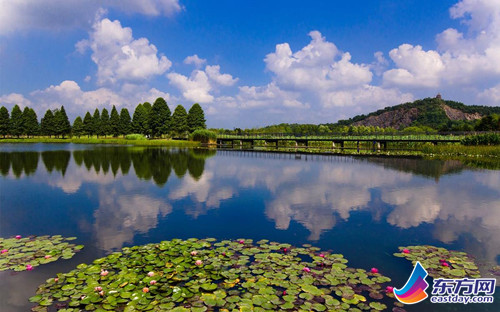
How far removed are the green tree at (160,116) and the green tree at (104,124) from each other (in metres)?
17.8

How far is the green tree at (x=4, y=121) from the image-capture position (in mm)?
86562

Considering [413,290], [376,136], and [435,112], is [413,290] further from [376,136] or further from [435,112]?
[435,112]

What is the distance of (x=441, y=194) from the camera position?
17922 mm

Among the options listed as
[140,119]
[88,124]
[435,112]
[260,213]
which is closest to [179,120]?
[140,119]

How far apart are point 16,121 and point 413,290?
113810 millimetres

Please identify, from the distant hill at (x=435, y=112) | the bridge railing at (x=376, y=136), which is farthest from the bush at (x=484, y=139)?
the distant hill at (x=435, y=112)

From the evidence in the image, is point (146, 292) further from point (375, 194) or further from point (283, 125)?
point (283, 125)

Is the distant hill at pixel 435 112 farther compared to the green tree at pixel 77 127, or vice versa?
the distant hill at pixel 435 112

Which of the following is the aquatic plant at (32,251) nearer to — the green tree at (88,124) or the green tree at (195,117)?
the green tree at (195,117)

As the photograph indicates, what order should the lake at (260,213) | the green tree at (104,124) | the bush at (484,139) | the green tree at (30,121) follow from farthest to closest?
the green tree at (104,124) → the green tree at (30,121) → the bush at (484,139) → the lake at (260,213)

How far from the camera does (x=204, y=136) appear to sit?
255 feet

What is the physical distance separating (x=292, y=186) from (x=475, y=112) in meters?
199

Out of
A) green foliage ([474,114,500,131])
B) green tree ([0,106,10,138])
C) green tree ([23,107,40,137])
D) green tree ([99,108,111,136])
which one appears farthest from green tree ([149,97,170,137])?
green foliage ([474,114,500,131])

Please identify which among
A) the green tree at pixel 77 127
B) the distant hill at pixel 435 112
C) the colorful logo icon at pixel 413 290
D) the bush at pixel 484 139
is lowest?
the colorful logo icon at pixel 413 290
